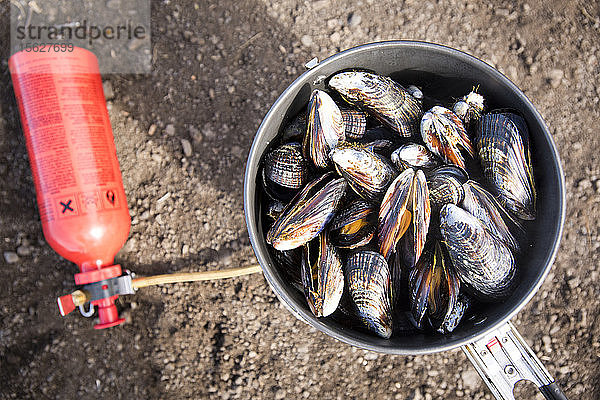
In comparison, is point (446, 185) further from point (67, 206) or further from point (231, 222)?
point (67, 206)

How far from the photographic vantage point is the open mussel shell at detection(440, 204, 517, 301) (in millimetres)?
1151

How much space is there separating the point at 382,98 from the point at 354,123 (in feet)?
0.39

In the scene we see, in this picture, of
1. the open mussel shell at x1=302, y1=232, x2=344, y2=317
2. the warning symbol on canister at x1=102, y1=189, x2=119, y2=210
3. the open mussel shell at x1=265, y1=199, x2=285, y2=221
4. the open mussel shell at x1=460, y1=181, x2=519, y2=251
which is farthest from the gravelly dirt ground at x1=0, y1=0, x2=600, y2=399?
the open mussel shell at x1=460, y1=181, x2=519, y2=251

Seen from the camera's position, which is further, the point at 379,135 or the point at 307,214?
the point at 379,135

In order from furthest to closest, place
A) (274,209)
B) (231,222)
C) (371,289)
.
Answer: (231,222)
(274,209)
(371,289)

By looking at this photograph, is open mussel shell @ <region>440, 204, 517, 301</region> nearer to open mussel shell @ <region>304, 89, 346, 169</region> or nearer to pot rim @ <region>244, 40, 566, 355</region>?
pot rim @ <region>244, 40, 566, 355</region>

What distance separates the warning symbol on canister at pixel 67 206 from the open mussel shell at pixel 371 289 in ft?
3.22

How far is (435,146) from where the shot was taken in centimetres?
122

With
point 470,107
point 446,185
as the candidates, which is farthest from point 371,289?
point 470,107

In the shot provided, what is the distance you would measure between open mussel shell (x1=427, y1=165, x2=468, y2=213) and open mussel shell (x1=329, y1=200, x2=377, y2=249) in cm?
17

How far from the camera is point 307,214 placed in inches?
47.0

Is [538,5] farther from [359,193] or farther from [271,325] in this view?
[271,325]

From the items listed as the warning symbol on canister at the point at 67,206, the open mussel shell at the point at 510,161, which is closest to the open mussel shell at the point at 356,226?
the open mussel shell at the point at 510,161

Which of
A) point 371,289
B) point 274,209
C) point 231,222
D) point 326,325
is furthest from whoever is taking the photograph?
point 231,222
